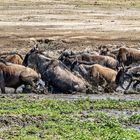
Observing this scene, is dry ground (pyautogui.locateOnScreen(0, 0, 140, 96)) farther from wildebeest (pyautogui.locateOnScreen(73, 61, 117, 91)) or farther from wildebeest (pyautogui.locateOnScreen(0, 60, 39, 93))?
wildebeest (pyautogui.locateOnScreen(0, 60, 39, 93))

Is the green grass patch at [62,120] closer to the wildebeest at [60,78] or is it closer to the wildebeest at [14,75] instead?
the wildebeest at [14,75]

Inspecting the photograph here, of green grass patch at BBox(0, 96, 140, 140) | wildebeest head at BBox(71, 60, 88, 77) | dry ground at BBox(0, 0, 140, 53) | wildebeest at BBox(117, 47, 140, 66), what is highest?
green grass patch at BBox(0, 96, 140, 140)

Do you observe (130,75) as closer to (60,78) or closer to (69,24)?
(60,78)

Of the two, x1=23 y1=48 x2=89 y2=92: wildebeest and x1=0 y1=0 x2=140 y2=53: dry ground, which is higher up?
x1=23 y1=48 x2=89 y2=92: wildebeest

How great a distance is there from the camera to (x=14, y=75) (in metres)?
20.7

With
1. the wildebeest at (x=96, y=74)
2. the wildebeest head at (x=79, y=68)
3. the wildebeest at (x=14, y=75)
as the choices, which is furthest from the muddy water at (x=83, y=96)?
the wildebeest head at (x=79, y=68)

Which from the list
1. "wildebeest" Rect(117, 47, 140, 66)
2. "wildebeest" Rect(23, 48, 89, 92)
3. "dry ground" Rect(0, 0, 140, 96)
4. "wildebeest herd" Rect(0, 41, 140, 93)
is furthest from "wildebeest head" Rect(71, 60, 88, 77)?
"dry ground" Rect(0, 0, 140, 96)

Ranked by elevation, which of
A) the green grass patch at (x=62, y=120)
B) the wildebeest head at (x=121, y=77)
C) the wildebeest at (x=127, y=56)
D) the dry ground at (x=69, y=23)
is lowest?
the dry ground at (x=69, y=23)

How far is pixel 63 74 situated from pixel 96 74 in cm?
126

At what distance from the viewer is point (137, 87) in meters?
22.4

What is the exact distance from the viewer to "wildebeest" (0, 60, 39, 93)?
2058 centimetres

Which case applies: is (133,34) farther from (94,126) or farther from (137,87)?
(94,126)

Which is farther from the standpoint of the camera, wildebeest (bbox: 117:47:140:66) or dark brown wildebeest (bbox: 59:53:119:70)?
wildebeest (bbox: 117:47:140:66)

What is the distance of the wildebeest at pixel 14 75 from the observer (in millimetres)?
20578
